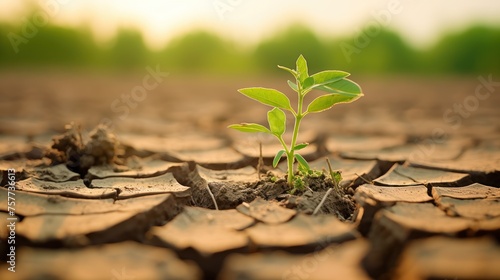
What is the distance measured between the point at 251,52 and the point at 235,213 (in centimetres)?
1412

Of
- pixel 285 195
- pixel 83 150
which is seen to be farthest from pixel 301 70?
pixel 83 150

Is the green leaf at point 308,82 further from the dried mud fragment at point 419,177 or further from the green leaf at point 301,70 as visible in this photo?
the dried mud fragment at point 419,177

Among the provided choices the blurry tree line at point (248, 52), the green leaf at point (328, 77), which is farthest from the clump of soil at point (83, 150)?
the blurry tree line at point (248, 52)

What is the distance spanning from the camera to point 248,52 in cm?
1530

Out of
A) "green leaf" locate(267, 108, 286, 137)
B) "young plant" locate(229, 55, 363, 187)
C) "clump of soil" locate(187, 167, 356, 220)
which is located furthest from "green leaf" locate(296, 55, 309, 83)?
"clump of soil" locate(187, 167, 356, 220)

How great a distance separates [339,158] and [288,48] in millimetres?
13065

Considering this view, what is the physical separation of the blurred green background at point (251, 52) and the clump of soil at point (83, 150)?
1088 cm

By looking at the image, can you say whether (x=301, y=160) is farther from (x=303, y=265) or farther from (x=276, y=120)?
(x=303, y=265)

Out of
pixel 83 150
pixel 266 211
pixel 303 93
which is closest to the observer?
pixel 266 211

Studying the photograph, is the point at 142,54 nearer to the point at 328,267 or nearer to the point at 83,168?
the point at 83,168

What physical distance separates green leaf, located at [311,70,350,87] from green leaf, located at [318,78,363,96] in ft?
0.05

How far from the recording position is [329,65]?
568 inches

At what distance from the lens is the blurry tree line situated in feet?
43.3

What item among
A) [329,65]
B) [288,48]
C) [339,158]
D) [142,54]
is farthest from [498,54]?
[339,158]
